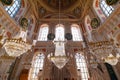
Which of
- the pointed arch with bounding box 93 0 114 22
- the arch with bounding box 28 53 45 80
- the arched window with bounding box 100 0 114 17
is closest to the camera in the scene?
the arch with bounding box 28 53 45 80

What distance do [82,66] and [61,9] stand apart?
7.79 m

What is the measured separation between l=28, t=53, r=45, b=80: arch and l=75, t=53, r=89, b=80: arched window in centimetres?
303

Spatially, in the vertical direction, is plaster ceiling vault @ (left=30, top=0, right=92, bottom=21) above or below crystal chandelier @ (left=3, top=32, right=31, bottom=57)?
above

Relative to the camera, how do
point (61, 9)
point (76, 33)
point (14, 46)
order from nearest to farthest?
point (14, 46) → point (76, 33) → point (61, 9)

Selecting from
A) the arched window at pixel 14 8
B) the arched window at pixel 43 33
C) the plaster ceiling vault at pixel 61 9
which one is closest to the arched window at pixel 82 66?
the arched window at pixel 43 33

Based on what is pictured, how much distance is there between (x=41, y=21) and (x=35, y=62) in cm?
509

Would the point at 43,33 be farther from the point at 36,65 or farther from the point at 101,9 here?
the point at 101,9

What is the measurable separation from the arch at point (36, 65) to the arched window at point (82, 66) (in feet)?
9.94

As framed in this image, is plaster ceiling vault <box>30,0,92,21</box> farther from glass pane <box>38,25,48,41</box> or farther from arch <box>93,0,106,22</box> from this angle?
arch <box>93,0,106,22</box>

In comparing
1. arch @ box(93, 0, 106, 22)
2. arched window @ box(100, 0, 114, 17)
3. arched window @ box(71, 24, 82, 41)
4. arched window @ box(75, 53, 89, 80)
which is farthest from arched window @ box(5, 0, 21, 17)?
arched window @ box(100, 0, 114, 17)

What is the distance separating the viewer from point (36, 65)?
34.9 feet

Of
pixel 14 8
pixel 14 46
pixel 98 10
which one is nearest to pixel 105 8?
pixel 98 10

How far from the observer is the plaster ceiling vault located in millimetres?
13784

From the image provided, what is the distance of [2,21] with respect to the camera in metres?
8.62
